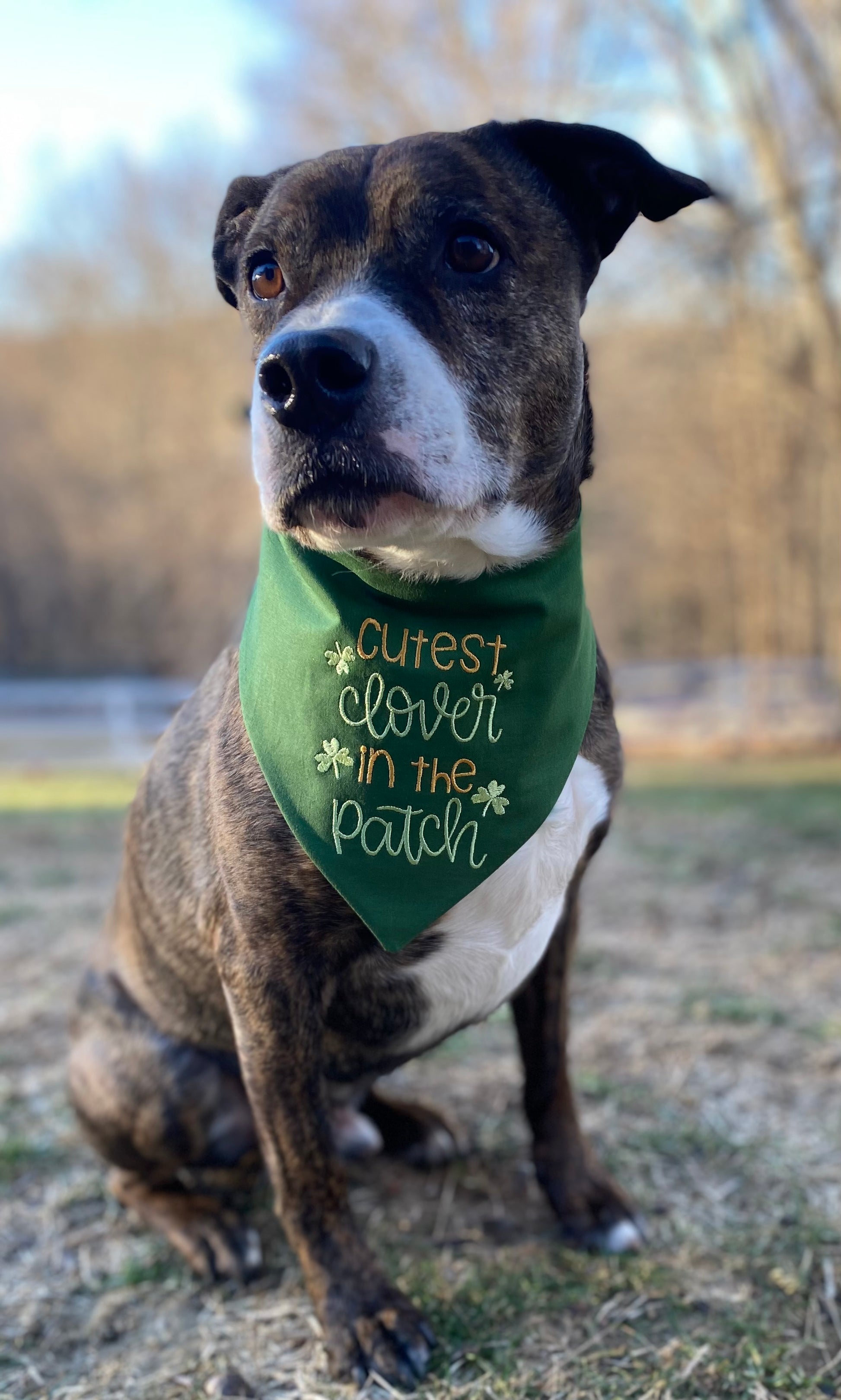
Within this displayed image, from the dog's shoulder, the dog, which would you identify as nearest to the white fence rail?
the dog

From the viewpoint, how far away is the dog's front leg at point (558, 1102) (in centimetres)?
224

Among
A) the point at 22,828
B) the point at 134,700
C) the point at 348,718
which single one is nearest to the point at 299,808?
the point at 348,718

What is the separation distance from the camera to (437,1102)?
2.85 metres

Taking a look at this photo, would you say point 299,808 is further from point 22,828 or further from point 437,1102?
point 22,828

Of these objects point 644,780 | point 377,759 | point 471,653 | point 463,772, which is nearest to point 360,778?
point 377,759

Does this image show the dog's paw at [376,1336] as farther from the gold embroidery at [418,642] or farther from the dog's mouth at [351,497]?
the dog's mouth at [351,497]

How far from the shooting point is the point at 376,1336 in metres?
1.88

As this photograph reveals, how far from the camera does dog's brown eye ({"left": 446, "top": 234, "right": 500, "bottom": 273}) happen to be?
1710 mm

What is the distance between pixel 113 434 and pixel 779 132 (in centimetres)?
1242

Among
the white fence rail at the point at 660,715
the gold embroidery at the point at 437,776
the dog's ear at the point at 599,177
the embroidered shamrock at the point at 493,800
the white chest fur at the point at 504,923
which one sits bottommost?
the white fence rail at the point at 660,715

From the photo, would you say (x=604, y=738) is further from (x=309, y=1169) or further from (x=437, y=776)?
(x=309, y=1169)

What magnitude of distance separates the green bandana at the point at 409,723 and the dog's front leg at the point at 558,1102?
50 centimetres

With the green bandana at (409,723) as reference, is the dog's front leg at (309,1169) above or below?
below

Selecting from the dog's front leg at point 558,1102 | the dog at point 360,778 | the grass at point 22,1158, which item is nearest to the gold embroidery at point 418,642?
the dog at point 360,778
